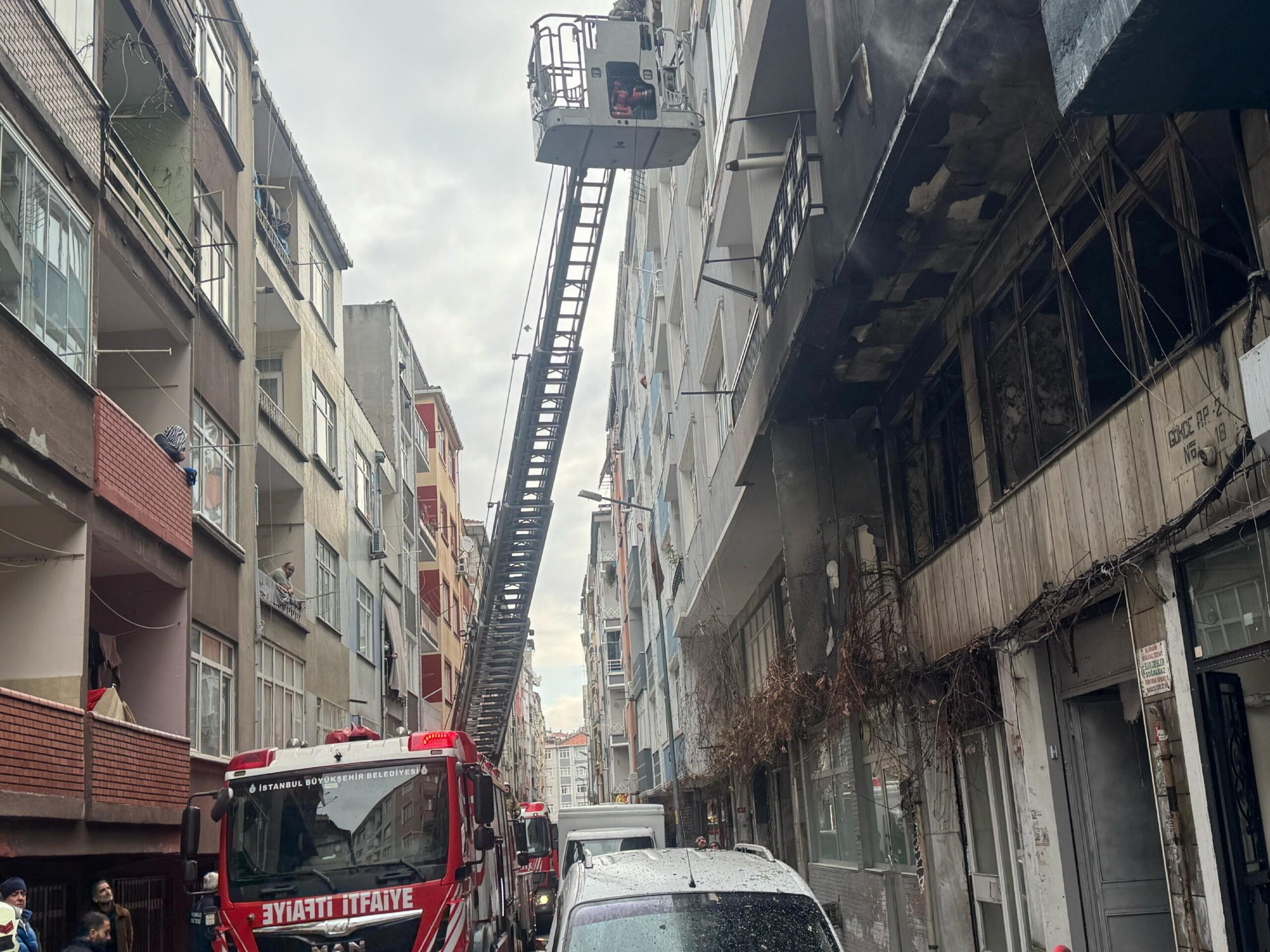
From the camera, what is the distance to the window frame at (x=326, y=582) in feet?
89.2

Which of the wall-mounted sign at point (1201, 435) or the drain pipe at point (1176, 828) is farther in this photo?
the drain pipe at point (1176, 828)

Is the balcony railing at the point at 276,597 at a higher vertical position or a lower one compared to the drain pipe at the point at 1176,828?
higher

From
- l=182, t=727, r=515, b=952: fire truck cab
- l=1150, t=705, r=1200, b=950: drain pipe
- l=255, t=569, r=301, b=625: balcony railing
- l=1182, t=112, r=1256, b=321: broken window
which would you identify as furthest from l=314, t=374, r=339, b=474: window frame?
l=1182, t=112, r=1256, b=321: broken window

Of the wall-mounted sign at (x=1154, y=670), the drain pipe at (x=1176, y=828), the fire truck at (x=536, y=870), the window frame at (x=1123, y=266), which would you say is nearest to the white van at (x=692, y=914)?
the drain pipe at (x=1176, y=828)

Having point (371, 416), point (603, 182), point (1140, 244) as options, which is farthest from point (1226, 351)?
point (371, 416)

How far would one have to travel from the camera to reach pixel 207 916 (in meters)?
11.9

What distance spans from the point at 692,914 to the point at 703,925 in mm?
99

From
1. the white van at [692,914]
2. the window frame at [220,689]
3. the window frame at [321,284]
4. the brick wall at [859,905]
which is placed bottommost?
the brick wall at [859,905]

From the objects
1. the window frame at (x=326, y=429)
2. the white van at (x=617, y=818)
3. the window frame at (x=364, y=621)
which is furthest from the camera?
the window frame at (x=364, y=621)

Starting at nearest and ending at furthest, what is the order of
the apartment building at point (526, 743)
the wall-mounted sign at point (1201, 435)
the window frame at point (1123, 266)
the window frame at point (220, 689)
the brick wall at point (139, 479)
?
the wall-mounted sign at point (1201, 435)
the window frame at point (1123, 266)
the brick wall at point (139, 479)
the window frame at point (220, 689)
the apartment building at point (526, 743)

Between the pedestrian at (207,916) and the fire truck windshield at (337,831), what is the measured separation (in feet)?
1.22

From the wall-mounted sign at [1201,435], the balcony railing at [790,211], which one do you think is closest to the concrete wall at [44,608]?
the balcony railing at [790,211]

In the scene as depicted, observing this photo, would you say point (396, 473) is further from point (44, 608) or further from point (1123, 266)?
point (1123, 266)

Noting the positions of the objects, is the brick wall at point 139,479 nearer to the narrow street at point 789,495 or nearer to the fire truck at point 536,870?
the narrow street at point 789,495
